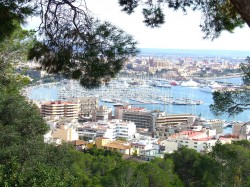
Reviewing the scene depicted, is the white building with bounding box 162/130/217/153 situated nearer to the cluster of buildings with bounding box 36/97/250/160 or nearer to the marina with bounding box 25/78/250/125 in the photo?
the cluster of buildings with bounding box 36/97/250/160

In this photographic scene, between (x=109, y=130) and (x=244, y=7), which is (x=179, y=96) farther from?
(x=244, y=7)

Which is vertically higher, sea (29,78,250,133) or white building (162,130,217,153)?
white building (162,130,217,153)

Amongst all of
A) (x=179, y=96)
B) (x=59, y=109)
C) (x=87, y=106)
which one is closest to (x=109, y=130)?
(x=59, y=109)

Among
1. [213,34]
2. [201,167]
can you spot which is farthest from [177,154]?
[213,34]

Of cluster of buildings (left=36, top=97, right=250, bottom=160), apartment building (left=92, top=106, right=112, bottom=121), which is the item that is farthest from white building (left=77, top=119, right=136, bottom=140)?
apartment building (left=92, top=106, right=112, bottom=121)

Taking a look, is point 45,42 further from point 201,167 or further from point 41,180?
point 201,167

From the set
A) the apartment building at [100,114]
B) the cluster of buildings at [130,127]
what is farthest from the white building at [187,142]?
the apartment building at [100,114]

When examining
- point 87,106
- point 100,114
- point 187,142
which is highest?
point 187,142
